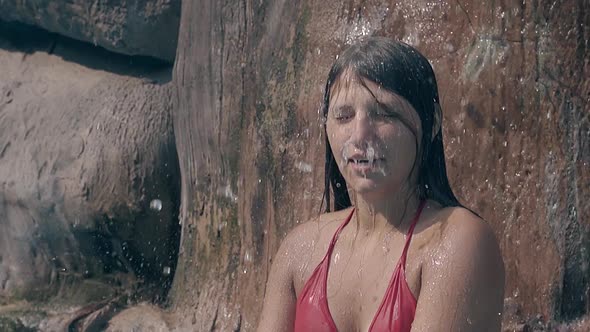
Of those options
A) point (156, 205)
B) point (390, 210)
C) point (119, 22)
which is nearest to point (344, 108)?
point (390, 210)

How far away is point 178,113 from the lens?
5.50 metres

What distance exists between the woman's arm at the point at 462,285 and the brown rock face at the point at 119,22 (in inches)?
126

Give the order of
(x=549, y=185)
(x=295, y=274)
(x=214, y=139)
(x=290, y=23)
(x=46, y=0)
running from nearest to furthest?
(x=295, y=274), (x=549, y=185), (x=290, y=23), (x=214, y=139), (x=46, y=0)

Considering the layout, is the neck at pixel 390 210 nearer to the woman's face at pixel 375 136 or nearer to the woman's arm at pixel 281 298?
the woman's face at pixel 375 136

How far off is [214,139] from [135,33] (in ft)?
3.27

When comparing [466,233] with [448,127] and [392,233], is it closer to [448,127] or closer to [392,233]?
[392,233]

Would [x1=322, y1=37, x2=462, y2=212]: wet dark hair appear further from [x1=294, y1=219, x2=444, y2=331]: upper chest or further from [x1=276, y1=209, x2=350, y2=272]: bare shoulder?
[x1=276, y1=209, x2=350, y2=272]: bare shoulder

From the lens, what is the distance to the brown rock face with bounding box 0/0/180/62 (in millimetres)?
5789

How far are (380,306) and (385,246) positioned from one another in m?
0.19

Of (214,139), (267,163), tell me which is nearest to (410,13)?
(267,163)

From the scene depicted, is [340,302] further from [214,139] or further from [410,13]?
[214,139]

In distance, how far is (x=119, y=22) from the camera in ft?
19.2

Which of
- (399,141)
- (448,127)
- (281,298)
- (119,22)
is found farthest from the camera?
(119,22)

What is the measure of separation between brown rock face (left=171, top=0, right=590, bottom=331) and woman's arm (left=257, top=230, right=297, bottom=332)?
1046 mm
